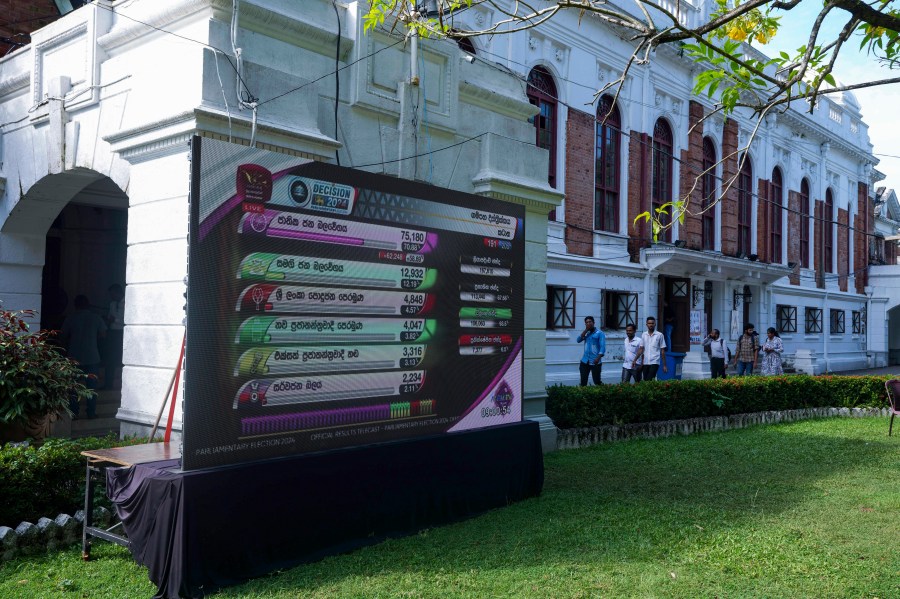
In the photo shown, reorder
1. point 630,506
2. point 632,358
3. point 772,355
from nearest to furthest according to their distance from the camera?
1. point 630,506
2. point 632,358
3. point 772,355

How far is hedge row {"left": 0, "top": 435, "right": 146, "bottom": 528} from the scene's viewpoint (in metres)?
5.73

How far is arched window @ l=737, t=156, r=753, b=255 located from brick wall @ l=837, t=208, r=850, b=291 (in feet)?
31.3

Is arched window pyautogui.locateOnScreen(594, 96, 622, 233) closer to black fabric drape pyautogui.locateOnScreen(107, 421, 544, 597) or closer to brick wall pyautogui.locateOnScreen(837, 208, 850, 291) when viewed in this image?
black fabric drape pyautogui.locateOnScreen(107, 421, 544, 597)

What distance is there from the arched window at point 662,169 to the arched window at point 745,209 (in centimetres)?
513

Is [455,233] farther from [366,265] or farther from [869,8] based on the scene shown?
[869,8]

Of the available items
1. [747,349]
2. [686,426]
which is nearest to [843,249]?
[747,349]

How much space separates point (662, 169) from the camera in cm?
2250

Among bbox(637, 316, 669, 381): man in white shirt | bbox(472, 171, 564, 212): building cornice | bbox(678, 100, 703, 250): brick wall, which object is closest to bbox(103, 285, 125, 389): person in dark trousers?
bbox(472, 171, 564, 212): building cornice

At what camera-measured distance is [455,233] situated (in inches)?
282

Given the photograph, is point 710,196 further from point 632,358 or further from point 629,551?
point 629,551

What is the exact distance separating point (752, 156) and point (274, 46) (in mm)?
23093

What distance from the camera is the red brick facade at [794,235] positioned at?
98.1ft

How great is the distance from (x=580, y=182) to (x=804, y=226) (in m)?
17.0

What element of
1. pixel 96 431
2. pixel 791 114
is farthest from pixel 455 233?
pixel 791 114
